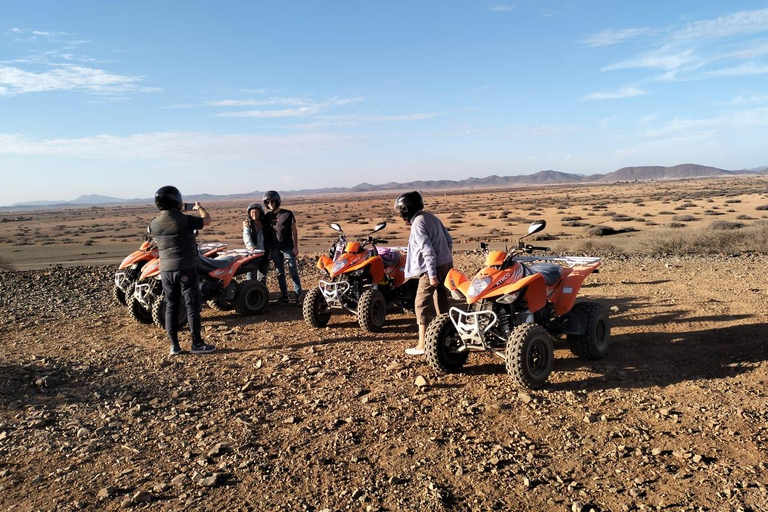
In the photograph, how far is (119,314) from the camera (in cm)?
895

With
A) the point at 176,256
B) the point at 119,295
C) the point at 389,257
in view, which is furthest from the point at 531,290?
the point at 119,295

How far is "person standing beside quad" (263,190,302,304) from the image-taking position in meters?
9.34

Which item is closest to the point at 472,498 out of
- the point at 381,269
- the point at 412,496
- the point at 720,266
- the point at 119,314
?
the point at 412,496

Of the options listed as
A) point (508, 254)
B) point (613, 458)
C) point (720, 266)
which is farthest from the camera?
point (720, 266)

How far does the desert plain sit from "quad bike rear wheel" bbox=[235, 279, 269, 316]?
0.50 m

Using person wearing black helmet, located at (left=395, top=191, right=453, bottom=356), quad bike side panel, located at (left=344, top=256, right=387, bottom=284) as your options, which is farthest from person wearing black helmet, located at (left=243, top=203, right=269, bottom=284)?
person wearing black helmet, located at (left=395, top=191, right=453, bottom=356)

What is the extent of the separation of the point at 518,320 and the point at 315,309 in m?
3.31

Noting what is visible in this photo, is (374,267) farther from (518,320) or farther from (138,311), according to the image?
(138,311)

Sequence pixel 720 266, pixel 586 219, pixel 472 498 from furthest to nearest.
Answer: pixel 586 219 < pixel 720 266 < pixel 472 498

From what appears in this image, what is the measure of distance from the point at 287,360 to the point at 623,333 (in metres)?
4.33

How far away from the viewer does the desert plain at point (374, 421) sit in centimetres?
345

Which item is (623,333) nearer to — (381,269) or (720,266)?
(381,269)

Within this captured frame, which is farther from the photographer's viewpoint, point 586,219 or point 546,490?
point 586,219

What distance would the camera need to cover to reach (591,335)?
231 inches
